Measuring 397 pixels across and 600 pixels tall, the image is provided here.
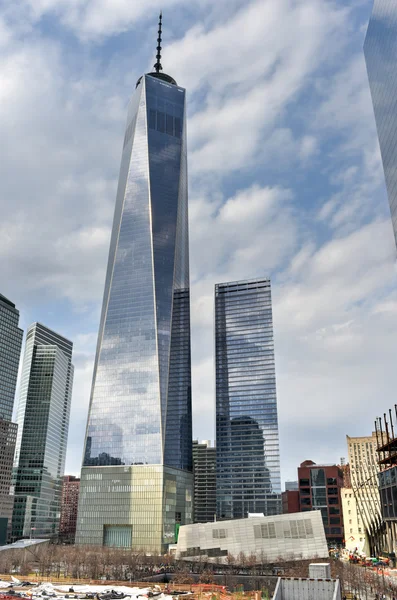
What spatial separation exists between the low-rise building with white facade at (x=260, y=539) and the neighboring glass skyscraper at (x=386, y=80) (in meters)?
70.8

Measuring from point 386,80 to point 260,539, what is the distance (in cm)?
11288

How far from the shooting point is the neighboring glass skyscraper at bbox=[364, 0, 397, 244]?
123750 millimetres

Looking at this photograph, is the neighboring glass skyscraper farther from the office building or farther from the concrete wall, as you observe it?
the concrete wall

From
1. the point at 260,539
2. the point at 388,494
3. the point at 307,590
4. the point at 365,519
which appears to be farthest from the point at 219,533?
the point at 307,590

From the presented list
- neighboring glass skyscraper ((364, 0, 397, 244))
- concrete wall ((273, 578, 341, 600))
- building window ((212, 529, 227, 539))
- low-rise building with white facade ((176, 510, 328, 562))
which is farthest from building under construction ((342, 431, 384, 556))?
concrete wall ((273, 578, 341, 600))

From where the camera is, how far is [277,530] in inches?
4729

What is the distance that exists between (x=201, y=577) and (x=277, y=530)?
31.9 metres

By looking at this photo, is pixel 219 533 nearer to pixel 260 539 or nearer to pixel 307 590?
pixel 260 539

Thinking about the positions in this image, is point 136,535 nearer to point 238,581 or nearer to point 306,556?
point 306,556

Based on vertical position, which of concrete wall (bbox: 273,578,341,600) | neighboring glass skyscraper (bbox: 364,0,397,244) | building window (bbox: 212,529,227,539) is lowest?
concrete wall (bbox: 273,578,341,600)

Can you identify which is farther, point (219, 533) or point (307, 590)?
point (219, 533)

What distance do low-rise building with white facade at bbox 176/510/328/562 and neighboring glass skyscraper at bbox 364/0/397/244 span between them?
70.8 metres

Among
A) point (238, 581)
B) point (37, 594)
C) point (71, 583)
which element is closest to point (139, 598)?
point (37, 594)

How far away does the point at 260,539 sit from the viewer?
12025 cm
